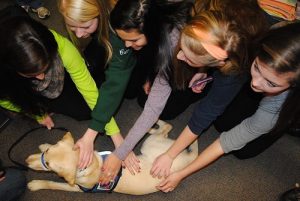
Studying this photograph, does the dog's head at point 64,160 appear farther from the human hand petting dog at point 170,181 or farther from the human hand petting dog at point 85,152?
the human hand petting dog at point 170,181

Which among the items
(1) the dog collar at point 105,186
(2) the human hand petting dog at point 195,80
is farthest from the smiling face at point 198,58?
(1) the dog collar at point 105,186

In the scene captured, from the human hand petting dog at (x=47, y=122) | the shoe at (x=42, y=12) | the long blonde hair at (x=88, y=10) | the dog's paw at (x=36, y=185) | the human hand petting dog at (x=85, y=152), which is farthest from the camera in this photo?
the shoe at (x=42, y=12)

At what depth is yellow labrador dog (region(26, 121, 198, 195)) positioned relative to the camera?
1.37 m

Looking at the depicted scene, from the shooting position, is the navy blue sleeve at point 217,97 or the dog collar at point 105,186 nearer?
the navy blue sleeve at point 217,97

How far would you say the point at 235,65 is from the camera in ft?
3.98

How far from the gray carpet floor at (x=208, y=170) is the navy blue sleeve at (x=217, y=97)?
0.39 m

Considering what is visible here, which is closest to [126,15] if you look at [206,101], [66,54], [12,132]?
[66,54]

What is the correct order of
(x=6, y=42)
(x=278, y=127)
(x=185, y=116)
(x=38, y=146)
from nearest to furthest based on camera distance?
(x=6, y=42)
(x=278, y=127)
(x=38, y=146)
(x=185, y=116)

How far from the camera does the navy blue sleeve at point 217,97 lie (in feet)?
4.42

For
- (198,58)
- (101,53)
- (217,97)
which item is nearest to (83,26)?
(101,53)

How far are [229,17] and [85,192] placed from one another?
3.88 ft

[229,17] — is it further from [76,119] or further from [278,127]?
[76,119]

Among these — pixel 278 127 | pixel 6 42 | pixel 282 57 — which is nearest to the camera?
pixel 282 57

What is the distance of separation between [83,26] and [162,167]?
793mm
